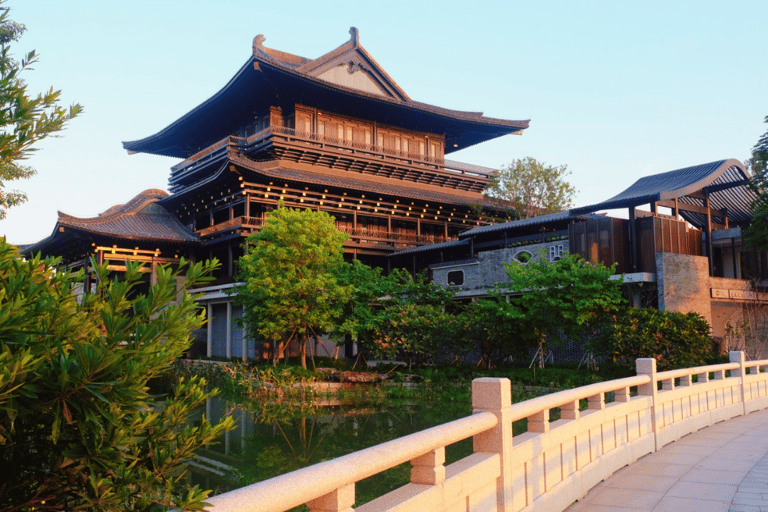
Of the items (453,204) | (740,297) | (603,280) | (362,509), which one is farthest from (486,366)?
(362,509)

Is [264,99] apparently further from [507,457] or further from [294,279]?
[507,457]

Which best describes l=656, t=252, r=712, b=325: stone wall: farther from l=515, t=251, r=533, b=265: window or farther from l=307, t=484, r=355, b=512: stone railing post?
l=307, t=484, r=355, b=512: stone railing post

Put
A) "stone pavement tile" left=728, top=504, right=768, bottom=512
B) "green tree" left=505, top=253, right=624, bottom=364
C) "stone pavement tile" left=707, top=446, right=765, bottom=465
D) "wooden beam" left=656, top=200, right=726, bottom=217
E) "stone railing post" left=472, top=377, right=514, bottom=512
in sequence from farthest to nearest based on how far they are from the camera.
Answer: "wooden beam" left=656, top=200, right=726, bottom=217 → "green tree" left=505, top=253, right=624, bottom=364 → "stone pavement tile" left=707, top=446, right=765, bottom=465 → "stone pavement tile" left=728, top=504, right=768, bottom=512 → "stone railing post" left=472, top=377, right=514, bottom=512

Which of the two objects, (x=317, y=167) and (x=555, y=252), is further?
(x=317, y=167)

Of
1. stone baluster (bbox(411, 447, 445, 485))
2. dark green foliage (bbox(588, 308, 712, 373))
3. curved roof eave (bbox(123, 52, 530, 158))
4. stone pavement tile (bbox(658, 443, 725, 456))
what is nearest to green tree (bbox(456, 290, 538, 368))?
dark green foliage (bbox(588, 308, 712, 373))

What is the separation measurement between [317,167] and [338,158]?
1.10 m

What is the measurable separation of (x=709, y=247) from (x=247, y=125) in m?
22.4

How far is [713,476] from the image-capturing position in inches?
257

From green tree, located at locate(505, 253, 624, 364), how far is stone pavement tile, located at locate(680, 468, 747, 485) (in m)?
9.37

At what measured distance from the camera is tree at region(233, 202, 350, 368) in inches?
805

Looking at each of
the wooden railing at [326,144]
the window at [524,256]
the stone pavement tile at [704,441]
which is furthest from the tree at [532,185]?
the stone pavement tile at [704,441]

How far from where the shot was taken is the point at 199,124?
35.6 meters

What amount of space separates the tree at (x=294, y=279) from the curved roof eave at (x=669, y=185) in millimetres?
8066

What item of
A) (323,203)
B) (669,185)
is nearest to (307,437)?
(669,185)
